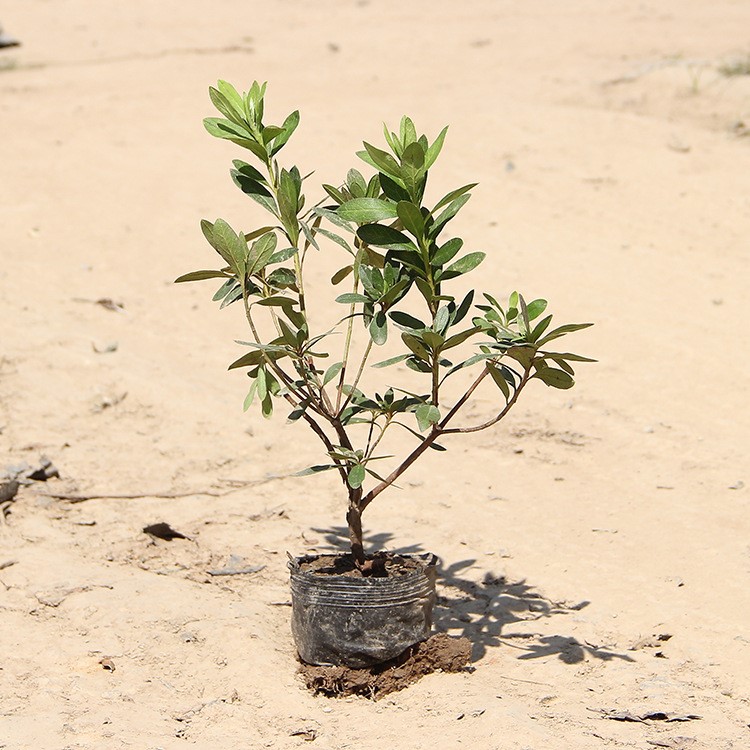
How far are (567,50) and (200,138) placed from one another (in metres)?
3.69

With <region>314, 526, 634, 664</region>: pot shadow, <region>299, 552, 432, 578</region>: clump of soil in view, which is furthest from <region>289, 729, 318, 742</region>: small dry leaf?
<region>314, 526, 634, 664</region>: pot shadow

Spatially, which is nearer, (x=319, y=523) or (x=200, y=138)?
(x=319, y=523)

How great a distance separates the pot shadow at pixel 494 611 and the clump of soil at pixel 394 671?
14cm

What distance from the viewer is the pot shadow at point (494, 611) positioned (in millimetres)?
3096

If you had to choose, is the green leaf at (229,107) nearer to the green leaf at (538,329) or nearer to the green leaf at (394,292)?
the green leaf at (394,292)

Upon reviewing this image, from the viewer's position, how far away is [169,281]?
18.9 feet

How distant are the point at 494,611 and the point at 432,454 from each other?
1.12 m

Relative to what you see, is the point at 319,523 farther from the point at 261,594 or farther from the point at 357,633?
the point at 357,633

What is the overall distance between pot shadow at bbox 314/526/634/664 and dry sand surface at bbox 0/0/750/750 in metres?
0.01

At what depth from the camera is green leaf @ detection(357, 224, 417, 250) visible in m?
2.69

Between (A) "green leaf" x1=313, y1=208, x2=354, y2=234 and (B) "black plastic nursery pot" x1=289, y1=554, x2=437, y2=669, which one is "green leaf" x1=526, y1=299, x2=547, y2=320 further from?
(B) "black plastic nursery pot" x1=289, y1=554, x2=437, y2=669

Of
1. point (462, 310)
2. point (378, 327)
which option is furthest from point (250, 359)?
point (462, 310)

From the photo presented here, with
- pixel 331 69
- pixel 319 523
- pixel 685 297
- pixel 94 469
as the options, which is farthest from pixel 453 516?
pixel 331 69

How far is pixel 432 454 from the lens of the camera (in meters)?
4.38
